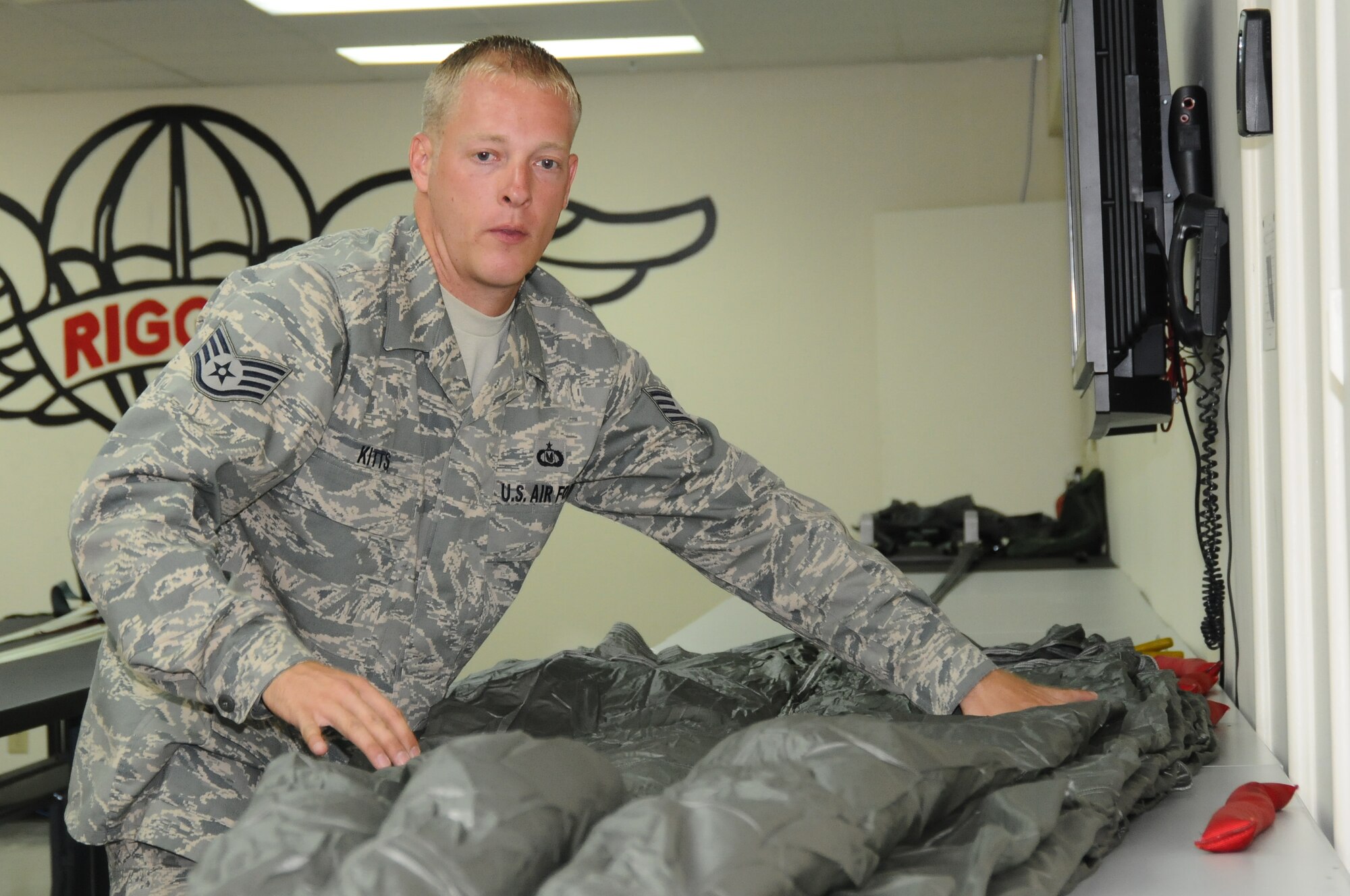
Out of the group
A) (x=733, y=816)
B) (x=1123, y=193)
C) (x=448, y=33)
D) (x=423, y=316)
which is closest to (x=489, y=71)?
(x=423, y=316)

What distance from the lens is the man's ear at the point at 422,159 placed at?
158 centimetres

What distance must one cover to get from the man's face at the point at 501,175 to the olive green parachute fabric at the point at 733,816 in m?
0.71

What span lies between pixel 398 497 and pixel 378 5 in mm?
3113

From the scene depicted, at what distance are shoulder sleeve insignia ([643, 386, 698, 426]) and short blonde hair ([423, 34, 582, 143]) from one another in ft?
1.20

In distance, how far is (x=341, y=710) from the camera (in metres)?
0.95

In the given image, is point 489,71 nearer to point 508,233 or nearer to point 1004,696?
point 508,233

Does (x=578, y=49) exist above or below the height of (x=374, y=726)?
above

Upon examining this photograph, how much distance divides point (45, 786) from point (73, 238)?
3297 mm

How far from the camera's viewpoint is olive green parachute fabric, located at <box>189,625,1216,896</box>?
567mm

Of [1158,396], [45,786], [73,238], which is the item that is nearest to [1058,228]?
[1158,396]

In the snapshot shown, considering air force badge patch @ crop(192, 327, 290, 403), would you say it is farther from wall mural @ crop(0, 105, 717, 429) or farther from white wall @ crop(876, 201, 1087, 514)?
wall mural @ crop(0, 105, 717, 429)

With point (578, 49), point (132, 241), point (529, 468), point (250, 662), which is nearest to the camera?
point (250, 662)

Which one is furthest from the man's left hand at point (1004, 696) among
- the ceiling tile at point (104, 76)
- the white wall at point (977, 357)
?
the ceiling tile at point (104, 76)

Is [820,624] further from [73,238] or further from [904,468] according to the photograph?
[73,238]
